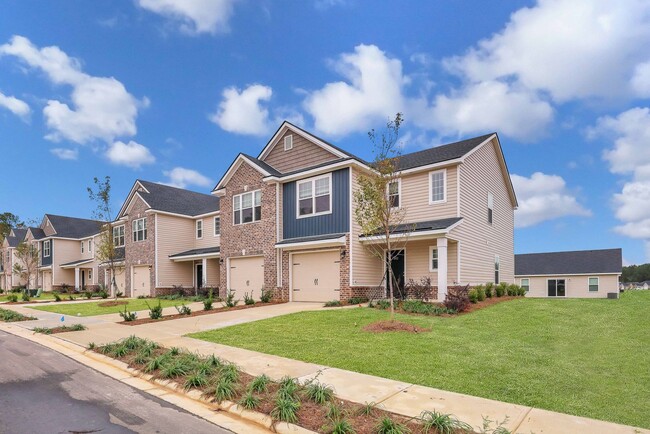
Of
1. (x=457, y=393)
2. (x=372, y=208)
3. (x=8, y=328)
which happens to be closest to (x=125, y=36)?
(x=8, y=328)

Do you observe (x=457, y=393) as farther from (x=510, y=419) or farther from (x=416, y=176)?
(x=416, y=176)

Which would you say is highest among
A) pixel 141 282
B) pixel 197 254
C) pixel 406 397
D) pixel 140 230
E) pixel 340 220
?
pixel 340 220

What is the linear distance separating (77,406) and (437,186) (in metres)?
15.7

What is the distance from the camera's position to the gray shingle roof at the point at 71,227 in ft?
143

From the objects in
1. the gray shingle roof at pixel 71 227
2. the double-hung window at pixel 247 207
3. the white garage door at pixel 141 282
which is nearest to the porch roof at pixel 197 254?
the white garage door at pixel 141 282

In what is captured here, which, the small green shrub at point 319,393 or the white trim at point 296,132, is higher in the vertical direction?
Answer: the white trim at point 296,132

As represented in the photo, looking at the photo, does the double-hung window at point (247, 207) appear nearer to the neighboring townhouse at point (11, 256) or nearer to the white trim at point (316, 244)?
the white trim at point (316, 244)

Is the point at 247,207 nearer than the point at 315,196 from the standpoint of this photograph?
No

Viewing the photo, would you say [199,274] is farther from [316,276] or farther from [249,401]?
[249,401]

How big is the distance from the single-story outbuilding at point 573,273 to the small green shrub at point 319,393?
3373 centimetres

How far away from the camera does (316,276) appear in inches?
747

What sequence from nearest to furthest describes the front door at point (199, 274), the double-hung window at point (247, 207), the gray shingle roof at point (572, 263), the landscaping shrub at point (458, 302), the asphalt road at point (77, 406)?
1. the asphalt road at point (77, 406)
2. the landscaping shrub at point (458, 302)
3. the double-hung window at point (247, 207)
4. the front door at point (199, 274)
5. the gray shingle roof at point (572, 263)

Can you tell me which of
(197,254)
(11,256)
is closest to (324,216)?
(197,254)

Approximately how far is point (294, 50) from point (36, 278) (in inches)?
1677
